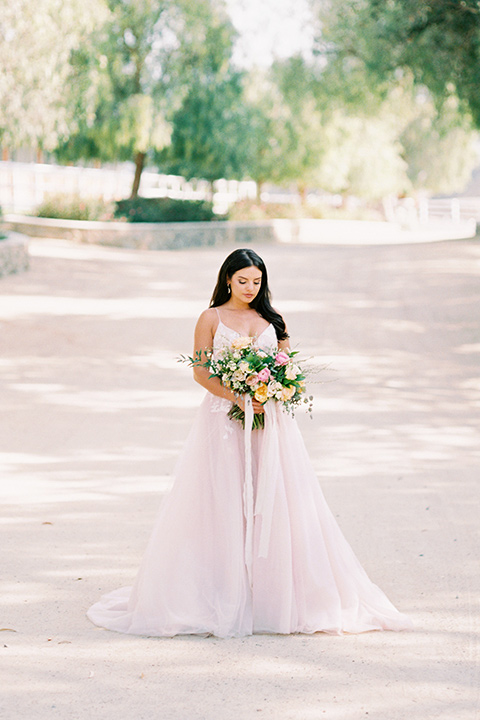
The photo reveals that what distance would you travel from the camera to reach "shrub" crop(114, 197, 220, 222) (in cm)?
2698

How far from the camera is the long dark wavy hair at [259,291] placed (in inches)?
165

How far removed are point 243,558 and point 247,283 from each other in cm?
128

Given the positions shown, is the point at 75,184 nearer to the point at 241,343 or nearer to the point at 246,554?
the point at 241,343

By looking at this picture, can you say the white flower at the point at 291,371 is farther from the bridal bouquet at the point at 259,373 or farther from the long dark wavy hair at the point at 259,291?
the long dark wavy hair at the point at 259,291

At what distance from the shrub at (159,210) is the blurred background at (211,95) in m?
0.14

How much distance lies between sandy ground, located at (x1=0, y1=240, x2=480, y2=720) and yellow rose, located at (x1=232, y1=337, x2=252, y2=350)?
1.30m

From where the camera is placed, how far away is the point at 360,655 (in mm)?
3758

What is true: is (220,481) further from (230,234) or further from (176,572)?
(230,234)

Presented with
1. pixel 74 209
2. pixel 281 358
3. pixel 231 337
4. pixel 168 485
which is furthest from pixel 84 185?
pixel 281 358

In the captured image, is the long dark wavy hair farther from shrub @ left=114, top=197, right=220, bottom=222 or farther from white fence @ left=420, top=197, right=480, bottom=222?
white fence @ left=420, top=197, right=480, bottom=222

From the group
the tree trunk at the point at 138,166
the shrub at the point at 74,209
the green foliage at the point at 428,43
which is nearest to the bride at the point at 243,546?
the green foliage at the point at 428,43

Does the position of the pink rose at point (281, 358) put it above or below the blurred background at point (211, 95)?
below

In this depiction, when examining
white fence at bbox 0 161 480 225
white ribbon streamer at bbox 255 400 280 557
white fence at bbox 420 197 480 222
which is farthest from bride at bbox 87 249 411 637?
white fence at bbox 420 197 480 222

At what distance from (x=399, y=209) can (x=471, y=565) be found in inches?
1971
